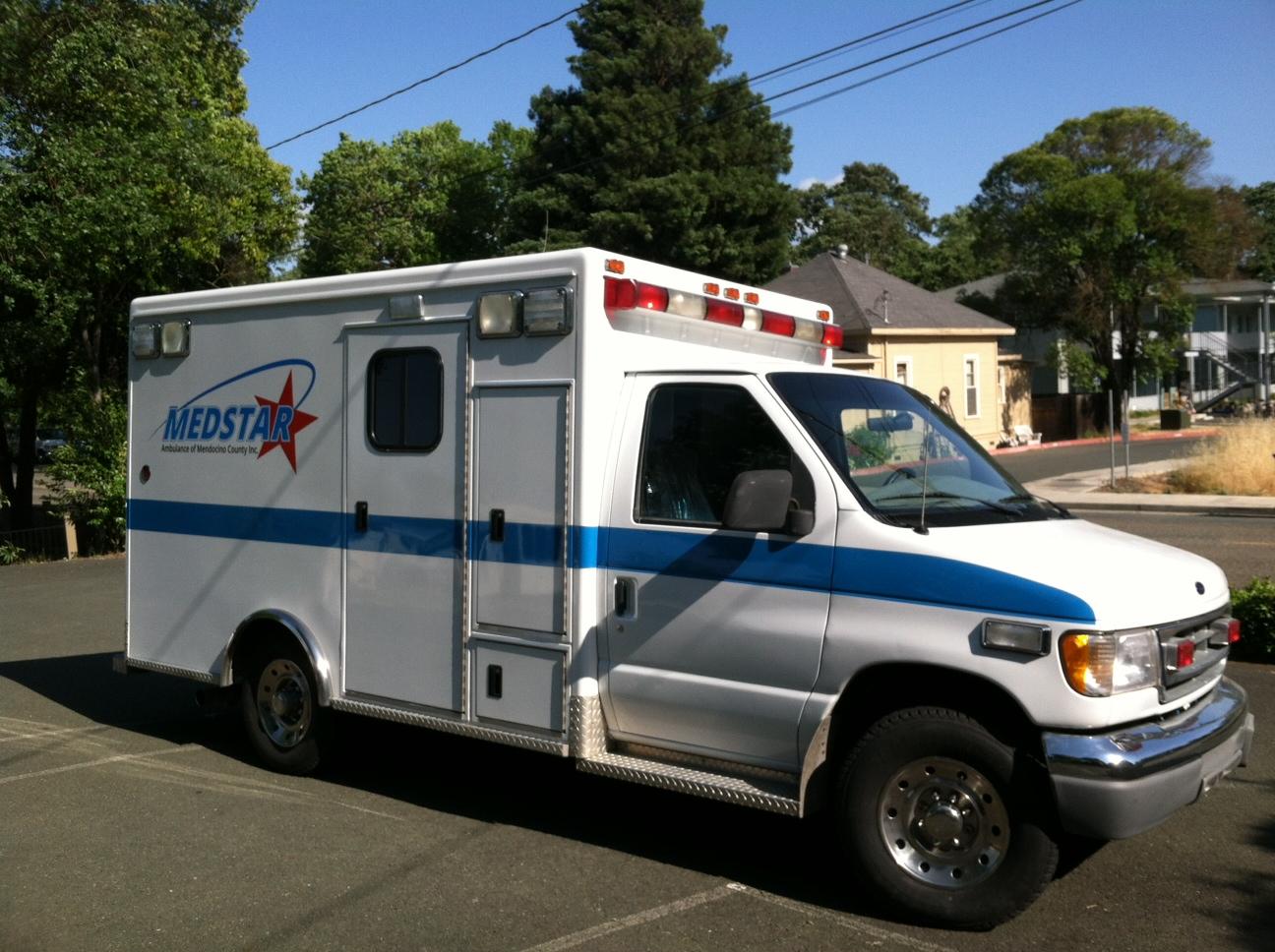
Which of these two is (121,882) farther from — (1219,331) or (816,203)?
(816,203)

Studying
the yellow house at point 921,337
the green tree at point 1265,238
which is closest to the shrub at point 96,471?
the yellow house at point 921,337

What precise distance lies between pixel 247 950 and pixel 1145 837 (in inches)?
154

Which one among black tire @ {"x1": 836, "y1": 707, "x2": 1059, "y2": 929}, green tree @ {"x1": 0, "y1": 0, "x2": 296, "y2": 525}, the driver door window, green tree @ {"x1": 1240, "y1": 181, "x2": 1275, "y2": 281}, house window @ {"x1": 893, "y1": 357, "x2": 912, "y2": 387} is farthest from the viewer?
green tree @ {"x1": 1240, "y1": 181, "x2": 1275, "y2": 281}

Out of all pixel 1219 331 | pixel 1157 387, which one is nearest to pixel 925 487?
pixel 1157 387

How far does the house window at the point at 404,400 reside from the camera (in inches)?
250

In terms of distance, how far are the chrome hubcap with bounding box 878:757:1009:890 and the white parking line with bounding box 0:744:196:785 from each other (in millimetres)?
4746

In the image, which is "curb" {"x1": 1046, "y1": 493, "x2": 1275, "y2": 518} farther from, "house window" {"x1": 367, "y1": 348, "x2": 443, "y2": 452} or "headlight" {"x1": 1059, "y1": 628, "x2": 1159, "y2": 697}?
"headlight" {"x1": 1059, "y1": 628, "x2": 1159, "y2": 697}

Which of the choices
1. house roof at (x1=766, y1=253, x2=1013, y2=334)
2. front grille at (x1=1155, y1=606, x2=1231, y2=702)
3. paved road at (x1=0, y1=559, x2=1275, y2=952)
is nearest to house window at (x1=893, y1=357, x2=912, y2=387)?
house roof at (x1=766, y1=253, x2=1013, y2=334)

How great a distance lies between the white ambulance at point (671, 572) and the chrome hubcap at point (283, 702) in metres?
0.03

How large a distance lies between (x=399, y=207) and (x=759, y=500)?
156 feet

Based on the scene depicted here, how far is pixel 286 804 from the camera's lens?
6621 millimetres

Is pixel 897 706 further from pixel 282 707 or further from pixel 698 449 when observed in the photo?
pixel 282 707

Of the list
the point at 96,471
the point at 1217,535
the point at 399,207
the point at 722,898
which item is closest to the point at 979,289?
the point at 399,207

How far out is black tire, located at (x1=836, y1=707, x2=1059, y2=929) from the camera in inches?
182
